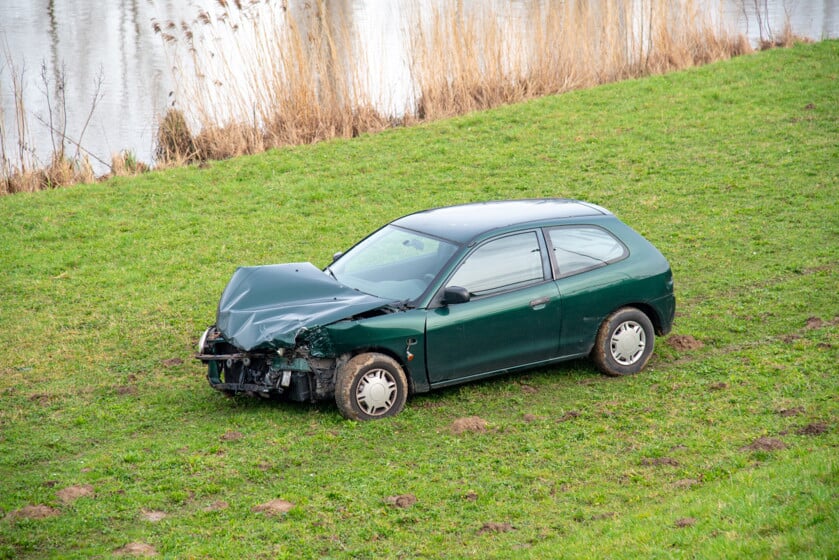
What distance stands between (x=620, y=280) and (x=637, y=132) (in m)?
9.64

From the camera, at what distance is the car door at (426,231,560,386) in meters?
8.38

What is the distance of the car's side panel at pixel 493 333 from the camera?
27.4 feet

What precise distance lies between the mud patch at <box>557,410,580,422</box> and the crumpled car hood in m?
1.80

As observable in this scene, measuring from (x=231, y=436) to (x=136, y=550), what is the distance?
6.17ft

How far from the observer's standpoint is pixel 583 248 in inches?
362

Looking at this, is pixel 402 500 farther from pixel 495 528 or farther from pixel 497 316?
pixel 497 316

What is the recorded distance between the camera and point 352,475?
23.6ft

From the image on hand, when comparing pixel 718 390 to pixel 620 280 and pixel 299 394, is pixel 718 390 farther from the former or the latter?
pixel 299 394

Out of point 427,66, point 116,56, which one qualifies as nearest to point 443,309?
point 427,66

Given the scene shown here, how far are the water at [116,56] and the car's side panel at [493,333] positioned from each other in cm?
1187

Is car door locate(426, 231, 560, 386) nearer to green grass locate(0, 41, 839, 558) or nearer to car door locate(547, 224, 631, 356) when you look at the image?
car door locate(547, 224, 631, 356)

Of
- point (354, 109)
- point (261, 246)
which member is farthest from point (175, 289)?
point (354, 109)

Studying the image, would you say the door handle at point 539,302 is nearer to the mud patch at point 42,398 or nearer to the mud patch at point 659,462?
the mud patch at point 659,462

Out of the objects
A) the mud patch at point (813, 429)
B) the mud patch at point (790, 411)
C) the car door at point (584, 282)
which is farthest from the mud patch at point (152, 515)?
the mud patch at point (790, 411)
